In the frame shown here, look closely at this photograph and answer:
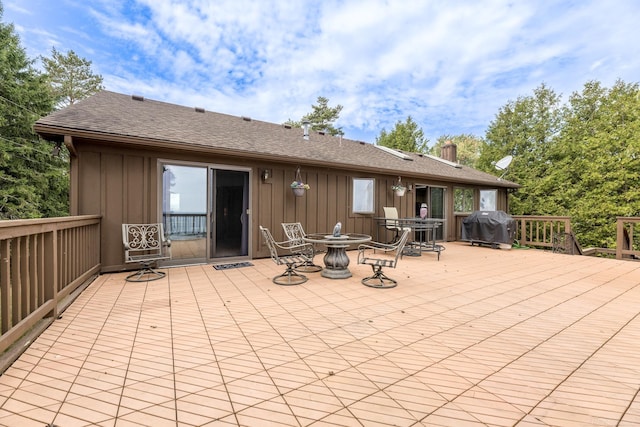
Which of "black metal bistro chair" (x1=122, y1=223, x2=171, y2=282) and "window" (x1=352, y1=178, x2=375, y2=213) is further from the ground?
"window" (x1=352, y1=178, x2=375, y2=213)

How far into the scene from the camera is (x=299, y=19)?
30.6 ft

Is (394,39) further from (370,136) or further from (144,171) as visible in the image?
(370,136)

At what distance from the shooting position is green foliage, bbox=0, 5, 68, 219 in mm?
9789

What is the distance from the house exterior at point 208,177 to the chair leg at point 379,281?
9.29 ft

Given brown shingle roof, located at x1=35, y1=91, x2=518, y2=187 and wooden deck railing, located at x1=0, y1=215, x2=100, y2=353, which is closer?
wooden deck railing, located at x1=0, y1=215, x2=100, y2=353

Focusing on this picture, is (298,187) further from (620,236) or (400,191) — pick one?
(620,236)

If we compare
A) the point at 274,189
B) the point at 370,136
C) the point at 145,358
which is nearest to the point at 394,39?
the point at 274,189

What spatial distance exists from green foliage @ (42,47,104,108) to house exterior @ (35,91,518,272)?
1269cm

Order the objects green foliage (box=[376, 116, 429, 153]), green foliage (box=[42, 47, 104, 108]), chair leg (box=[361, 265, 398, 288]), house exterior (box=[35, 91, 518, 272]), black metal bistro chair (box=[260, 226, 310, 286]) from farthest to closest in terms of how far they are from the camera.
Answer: green foliage (box=[376, 116, 429, 153]) < green foliage (box=[42, 47, 104, 108]) < house exterior (box=[35, 91, 518, 272]) < black metal bistro chair (box=[260, 226, 310, 286]) < chair leg (box=[361, 265, 398, 288])

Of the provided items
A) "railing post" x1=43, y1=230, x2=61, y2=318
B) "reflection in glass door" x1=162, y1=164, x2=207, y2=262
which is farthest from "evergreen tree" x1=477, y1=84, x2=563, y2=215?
"railing post" x1=43, y1=230, x2=61, y2=318

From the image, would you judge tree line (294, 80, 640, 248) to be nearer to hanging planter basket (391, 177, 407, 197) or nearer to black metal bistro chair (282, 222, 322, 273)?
hanging planter basket (391, 177, 407, 197)

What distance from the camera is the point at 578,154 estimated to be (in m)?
13.5

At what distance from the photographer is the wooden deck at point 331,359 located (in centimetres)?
147

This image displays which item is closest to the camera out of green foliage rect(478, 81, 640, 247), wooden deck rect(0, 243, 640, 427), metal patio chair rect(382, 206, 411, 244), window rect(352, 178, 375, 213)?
wooden deck rect(0, 243, 640, 427)
